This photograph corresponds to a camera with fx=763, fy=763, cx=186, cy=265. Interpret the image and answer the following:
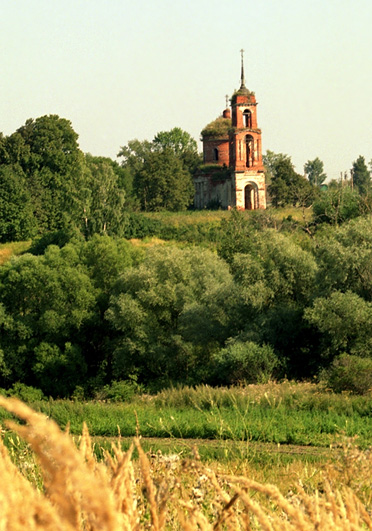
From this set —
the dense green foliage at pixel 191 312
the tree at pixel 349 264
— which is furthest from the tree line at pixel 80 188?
the tree at pixel 349 264

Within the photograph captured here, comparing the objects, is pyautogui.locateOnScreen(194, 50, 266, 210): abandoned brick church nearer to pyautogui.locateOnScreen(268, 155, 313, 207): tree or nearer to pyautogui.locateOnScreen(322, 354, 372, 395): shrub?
pyautogui.locateOnScreen(268, 155, 313, 207): tree

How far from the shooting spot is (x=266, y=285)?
1102 inches

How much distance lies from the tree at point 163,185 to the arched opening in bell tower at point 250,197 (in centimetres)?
656

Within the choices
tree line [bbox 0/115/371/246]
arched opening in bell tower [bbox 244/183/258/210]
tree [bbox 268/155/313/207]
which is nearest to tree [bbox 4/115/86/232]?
tree line [bbox 0/115/371/246]

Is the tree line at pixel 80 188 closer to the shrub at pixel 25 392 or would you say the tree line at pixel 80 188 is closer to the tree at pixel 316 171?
the shrub at pixel 25 392

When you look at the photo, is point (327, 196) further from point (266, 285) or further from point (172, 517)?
point (172, 517)

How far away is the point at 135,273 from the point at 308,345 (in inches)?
346

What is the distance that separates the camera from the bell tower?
207 feet

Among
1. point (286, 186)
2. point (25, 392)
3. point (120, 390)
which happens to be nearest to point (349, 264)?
point (120, 390)

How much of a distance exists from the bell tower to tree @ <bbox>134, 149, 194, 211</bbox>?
6.58 m

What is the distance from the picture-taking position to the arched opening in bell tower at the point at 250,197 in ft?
208

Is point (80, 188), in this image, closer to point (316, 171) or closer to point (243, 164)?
point (243, 164)

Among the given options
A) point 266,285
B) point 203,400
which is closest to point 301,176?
point 266,285

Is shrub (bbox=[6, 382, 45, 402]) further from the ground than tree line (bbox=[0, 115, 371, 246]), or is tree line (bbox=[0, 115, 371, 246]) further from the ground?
tree line (bbox=[0, 115, 371, 246])
